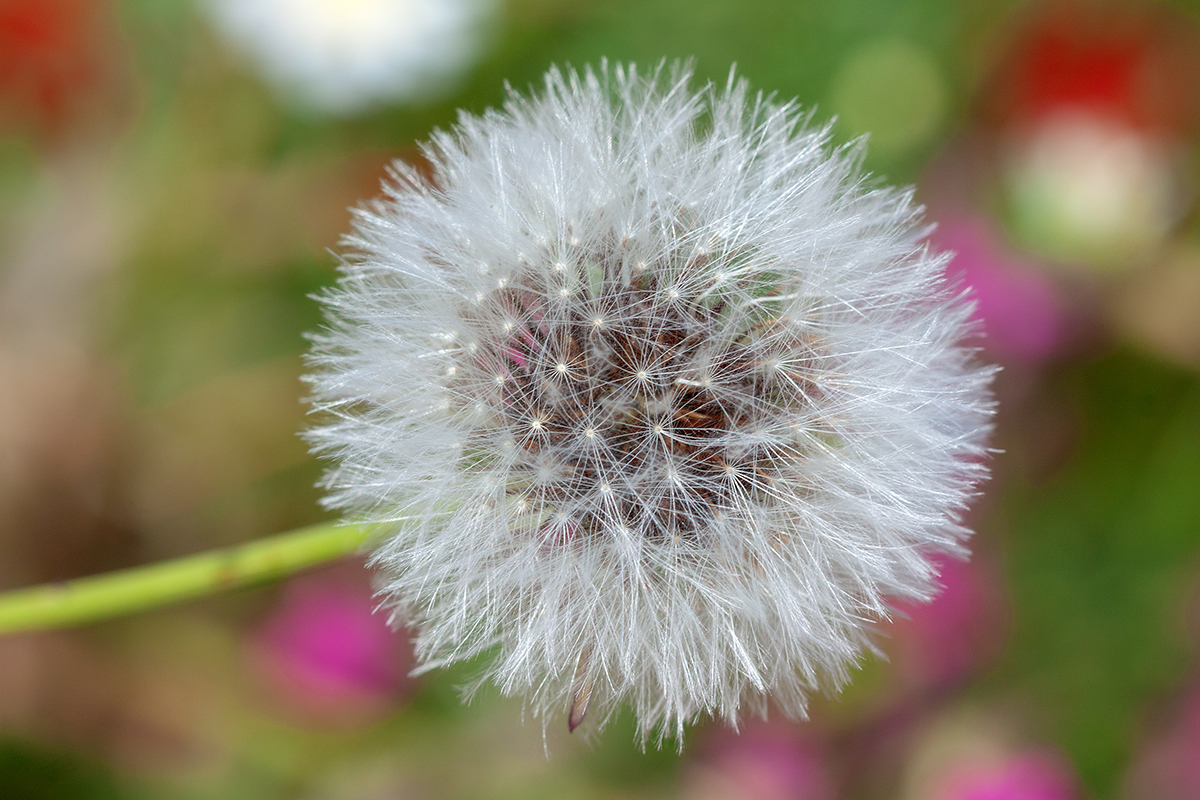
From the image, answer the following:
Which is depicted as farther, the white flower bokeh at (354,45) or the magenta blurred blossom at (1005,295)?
the white flower bokeh at (354,45)

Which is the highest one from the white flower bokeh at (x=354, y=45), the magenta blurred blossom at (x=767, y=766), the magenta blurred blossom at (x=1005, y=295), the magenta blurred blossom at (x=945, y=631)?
the white flower bokeh at (x=354, y=45)

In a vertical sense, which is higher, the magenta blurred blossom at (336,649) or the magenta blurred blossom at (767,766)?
the magenta blurred blossom at (336,649)

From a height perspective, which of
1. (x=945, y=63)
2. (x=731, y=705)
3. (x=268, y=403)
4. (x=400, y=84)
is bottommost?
(x=731, y=705)

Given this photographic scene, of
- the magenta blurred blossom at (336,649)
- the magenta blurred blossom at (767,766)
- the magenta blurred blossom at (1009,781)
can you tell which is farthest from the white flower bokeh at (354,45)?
the magenta blurred blossom at (1009,781)

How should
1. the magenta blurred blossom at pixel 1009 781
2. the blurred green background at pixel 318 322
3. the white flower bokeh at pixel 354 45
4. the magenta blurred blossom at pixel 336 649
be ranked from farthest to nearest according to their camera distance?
the white flower bokeh at pixel 354 45
the blurred green background at pixel 318 322
the magenta blurred blossom at pixel 336 649
the magenta blurred blossom at pixel 1009 781

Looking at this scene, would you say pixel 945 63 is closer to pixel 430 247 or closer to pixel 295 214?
pixel 295 214

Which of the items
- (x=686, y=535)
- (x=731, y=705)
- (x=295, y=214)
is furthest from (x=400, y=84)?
(x=731, y=705)

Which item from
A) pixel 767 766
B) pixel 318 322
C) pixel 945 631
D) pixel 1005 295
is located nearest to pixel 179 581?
pixel 318 322

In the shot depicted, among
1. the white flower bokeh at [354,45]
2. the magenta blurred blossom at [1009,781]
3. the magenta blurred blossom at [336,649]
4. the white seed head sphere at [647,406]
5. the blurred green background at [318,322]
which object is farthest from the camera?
the white flower bokeh at [354,45]

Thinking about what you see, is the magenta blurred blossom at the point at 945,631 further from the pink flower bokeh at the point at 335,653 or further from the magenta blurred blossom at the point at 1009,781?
the pink flower bokeh at the point at 335,653
